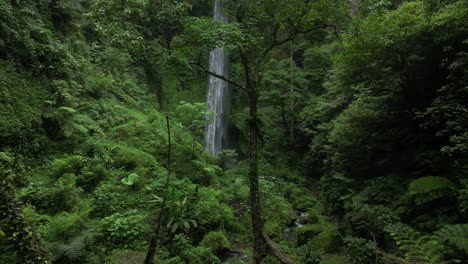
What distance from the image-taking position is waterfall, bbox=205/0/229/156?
2273 centimetres

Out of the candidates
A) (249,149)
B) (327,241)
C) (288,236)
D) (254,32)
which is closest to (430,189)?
(327,241)

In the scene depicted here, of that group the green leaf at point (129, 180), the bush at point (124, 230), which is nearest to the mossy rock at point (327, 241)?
the bush at point (124, 230)

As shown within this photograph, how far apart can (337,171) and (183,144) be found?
617 cm

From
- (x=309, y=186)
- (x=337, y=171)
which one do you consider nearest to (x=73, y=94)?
(x=337, y=171)

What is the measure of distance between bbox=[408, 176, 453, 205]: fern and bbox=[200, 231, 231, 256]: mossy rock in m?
4.83

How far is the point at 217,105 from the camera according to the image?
80.6 feet

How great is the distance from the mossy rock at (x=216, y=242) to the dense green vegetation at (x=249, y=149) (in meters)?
0.04

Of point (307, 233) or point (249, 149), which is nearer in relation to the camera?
point (249, 149)

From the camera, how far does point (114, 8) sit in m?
6.82

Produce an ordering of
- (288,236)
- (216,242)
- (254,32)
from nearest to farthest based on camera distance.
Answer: (254,32) → (216,242) → (288,236)

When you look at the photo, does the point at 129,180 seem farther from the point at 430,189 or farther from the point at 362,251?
the point at 430,189

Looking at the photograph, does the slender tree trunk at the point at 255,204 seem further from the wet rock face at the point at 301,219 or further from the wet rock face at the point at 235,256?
the wet rock face at the point at 301,219

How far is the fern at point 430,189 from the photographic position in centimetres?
689

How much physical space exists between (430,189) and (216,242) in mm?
5285
